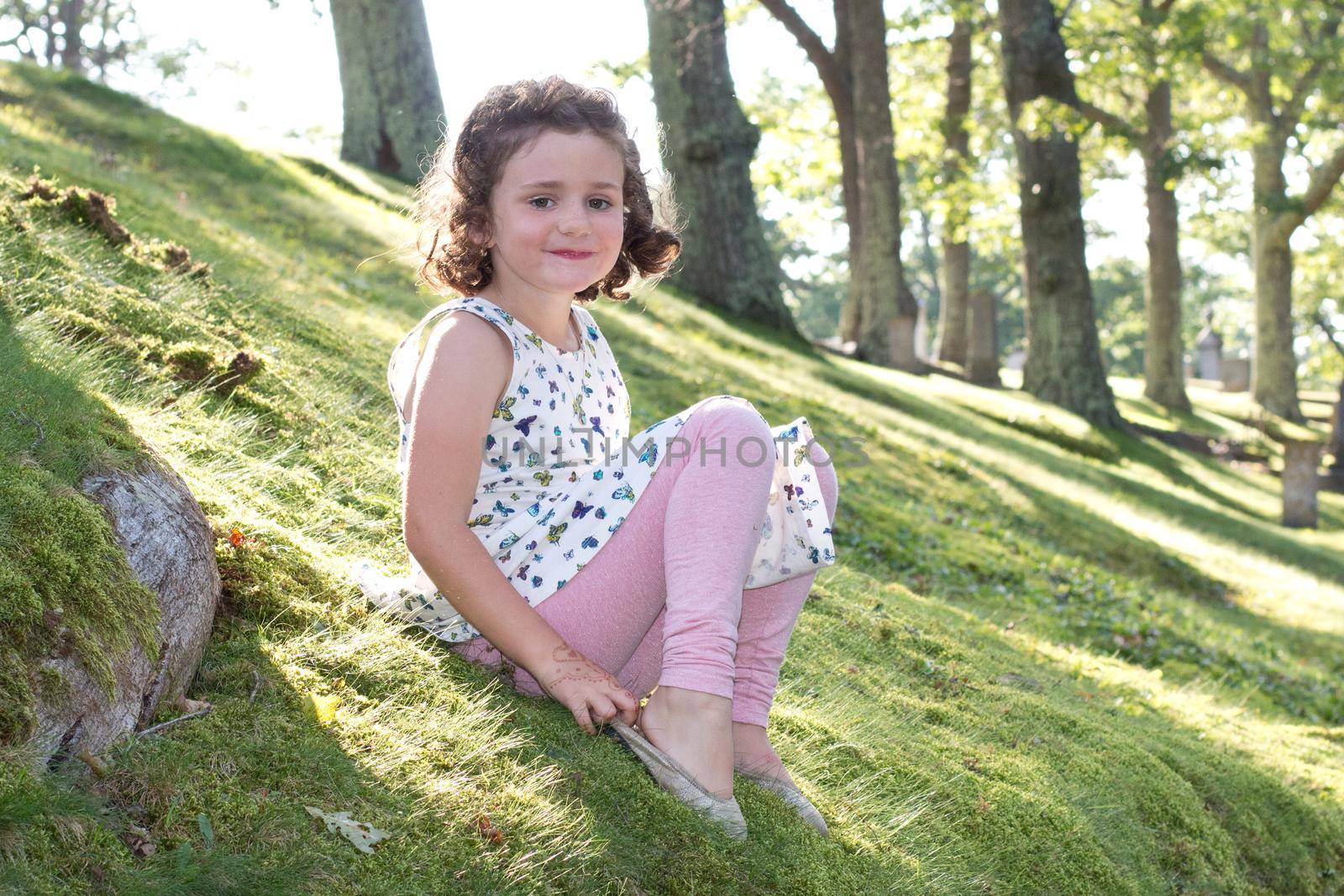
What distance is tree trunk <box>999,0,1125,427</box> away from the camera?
54.0 ft

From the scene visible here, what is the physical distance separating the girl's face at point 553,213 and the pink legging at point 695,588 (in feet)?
2.01

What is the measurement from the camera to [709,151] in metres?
14.1

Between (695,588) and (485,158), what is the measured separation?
1.36 metres

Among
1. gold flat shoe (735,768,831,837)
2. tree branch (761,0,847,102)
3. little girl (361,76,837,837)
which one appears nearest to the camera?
little girl (361,76,837,837)

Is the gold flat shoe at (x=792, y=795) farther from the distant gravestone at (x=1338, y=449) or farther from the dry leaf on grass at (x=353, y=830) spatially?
the distant gravestone at (x=1338, y=449)

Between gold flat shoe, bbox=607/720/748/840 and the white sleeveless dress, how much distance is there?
0.47 meters

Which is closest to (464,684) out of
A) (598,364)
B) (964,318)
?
(598,364)

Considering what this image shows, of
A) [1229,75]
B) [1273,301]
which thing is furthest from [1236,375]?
[1229,75]

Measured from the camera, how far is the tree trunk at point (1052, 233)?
16.5 m

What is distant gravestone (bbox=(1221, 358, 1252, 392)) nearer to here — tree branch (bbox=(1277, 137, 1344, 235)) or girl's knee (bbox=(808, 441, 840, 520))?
tree branch (bbox=(1277, 137, 1344, 235))

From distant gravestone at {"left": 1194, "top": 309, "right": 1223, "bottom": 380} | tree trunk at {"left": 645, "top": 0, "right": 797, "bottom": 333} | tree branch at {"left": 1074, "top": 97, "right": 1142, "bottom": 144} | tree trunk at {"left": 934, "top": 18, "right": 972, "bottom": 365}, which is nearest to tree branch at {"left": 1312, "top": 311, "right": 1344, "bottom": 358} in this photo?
distant gravestone at {"left": 1194, "top": 309, "right": 1223, "bottom": 380}

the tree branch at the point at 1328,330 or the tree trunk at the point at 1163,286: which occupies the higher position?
the tree trunk at the point at 1163,286

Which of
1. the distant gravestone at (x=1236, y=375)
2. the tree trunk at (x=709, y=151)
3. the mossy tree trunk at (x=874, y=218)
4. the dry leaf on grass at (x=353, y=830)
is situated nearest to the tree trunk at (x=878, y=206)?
the mossy tree trunk at (x=874, y=218)

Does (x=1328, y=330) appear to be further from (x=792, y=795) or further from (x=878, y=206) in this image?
(x=792, y=795)
